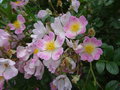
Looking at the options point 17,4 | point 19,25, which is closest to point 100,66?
point 19,25

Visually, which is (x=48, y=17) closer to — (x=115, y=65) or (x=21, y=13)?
(x=21, y=13)

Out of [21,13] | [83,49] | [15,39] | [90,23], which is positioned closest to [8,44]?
[15,39]

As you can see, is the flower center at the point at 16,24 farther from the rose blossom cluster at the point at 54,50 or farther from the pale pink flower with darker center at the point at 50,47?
the pale pink flower with darker center at the point at 50,47

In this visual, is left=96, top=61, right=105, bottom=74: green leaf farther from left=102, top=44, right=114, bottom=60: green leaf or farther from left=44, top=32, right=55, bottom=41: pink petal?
left=44, top=32, right=55, bottom=41: pink petal

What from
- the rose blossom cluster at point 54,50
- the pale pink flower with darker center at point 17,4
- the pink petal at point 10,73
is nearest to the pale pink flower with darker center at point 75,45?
the rose blossom cluster at point 54,50

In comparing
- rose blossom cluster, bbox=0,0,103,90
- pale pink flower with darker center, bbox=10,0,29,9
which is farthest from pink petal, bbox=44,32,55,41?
pale pink flower with darker center, bbox=10,0,29,9

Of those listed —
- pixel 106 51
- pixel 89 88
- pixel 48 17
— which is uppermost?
pixel 48 17
